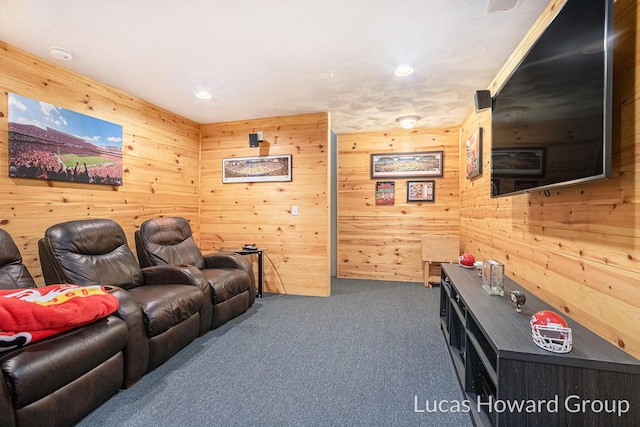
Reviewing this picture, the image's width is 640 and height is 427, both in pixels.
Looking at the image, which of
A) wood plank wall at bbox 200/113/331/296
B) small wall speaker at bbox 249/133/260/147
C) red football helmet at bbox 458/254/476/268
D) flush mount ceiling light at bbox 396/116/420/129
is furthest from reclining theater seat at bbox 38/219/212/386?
flush mount ceiling light at bbox 396/116/420/129

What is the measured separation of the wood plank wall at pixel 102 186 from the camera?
230 cm

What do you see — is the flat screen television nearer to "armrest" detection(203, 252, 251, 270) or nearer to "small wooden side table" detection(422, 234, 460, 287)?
"small wooden side table" detection(422, 234, 460, 287)

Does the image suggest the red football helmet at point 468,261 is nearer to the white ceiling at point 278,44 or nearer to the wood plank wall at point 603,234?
the wood plank wall at point 603,234

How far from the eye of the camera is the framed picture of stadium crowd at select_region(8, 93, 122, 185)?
231cm

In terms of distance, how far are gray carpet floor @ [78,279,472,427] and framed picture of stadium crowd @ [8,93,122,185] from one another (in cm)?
190

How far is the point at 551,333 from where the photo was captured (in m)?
1.14

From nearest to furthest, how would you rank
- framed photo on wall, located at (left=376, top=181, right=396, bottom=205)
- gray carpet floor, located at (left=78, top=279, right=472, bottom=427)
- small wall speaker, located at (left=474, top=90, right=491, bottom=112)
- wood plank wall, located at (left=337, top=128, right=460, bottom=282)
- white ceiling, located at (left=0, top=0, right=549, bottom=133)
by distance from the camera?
gray carpet floor, located at (left=78, top=279, right=472, bottom=427)
white ceiling, located at (left=0, top=0, right=549, bottom=133)
small wall speaker, located at (left=474, top=90, right=491, bottom=112)
wood plank wall, located at (left=337, top=128, right=460, bottom=282)
framed photo on wall, located at (left=376, top=181, right=396, bottom=205)

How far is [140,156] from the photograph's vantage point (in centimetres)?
342

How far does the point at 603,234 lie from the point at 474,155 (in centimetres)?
223

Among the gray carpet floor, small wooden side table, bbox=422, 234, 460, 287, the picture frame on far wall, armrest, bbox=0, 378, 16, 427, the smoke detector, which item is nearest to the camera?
armrest, bbox=0, 378, 16, 427

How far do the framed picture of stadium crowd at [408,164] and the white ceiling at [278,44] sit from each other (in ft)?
4.11

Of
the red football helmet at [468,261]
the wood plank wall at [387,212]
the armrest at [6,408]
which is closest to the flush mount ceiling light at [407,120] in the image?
the wood plank wall at [387,212]

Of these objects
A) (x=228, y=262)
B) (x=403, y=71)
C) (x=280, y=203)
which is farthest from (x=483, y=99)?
(x=228, y=262)

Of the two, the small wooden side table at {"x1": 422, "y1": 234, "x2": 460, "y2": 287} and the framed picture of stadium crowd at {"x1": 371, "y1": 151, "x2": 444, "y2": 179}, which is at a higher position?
the framed picture of stadium crowd at {"x1": 371, "y1": 151, "x2": 444, "y2": 179}
